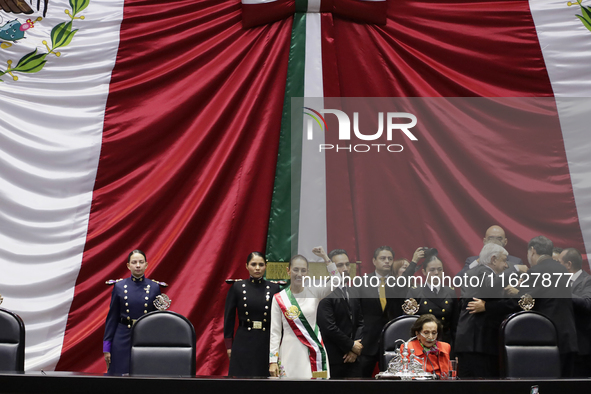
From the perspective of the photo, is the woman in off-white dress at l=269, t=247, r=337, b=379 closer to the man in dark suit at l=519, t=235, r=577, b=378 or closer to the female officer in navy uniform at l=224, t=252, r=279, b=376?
the female officer in navy uniform at l=224, t=252, r=279, b=376

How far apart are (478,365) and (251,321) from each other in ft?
4.36

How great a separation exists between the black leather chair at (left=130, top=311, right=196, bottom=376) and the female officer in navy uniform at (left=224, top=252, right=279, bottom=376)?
105 centimetres

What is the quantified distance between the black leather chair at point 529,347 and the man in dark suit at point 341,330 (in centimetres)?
101

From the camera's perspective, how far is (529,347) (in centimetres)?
273

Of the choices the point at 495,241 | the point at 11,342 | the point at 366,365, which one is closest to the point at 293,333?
the point at 366,365

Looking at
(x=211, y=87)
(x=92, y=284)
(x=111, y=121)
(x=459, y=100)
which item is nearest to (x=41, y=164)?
(x=111, y=121)

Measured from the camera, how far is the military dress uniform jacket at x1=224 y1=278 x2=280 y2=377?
363cm

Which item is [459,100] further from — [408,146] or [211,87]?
[211,87]

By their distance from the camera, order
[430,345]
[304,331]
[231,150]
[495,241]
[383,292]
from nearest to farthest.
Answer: [430,345]
[304,331]
[383,292]
[495,241]
[231,150]

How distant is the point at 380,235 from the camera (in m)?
4.34

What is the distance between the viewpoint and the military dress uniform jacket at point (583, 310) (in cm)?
355

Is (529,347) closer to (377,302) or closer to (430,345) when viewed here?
(430,345)

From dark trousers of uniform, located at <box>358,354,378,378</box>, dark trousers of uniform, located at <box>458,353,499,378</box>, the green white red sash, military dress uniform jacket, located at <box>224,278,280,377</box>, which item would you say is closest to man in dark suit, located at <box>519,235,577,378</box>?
dark trousers of uniform, located at <box>458,353,499,378</box>

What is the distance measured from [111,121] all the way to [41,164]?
23.0 inches
